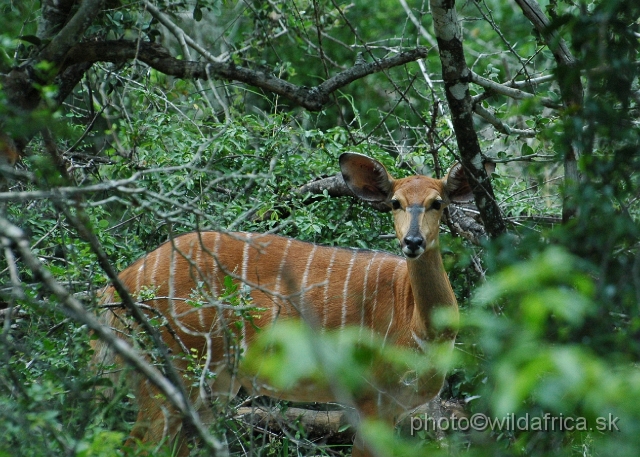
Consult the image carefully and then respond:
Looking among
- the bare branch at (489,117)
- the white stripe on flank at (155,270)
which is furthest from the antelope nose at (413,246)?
the white stripe on flank at (155,270)

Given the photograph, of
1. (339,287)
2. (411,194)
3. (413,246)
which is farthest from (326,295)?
(413,246)

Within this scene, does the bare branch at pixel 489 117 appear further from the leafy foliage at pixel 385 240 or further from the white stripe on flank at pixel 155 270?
the white stripe on flank at pixel 155 270

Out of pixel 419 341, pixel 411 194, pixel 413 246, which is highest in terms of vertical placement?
pixel 411 194

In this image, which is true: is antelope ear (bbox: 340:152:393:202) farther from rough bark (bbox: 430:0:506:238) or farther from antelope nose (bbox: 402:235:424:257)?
rough bark (bbox: 430:0:506:238)

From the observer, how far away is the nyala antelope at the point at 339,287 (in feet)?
13.6

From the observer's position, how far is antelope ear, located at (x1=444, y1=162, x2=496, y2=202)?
4316 millimetres

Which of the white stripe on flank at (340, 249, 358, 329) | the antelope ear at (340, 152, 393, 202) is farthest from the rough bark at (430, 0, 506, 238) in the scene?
the white stripe on flank at (340, 249, 358, 329)

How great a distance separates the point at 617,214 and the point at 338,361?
1095 mm

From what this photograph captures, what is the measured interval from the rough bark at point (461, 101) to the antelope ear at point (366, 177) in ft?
3.20

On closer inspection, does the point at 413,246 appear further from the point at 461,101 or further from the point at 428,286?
the point at 461,101

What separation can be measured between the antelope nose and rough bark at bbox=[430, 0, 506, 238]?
15.3 inches

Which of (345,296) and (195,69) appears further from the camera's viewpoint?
(345,296)

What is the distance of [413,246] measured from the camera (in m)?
3.88

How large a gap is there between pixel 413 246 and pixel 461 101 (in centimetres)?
75
